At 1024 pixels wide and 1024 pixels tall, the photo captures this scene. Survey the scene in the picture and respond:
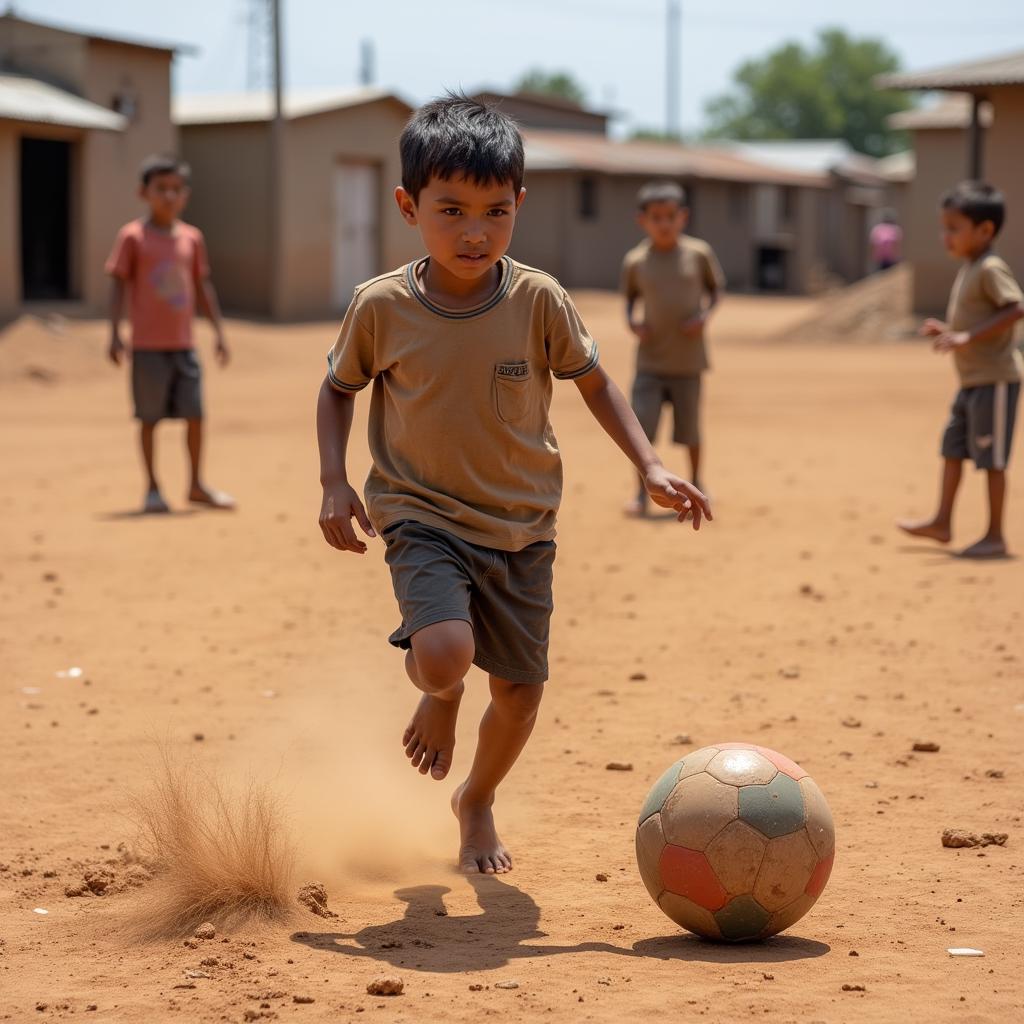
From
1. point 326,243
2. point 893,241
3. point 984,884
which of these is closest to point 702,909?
point 984,884

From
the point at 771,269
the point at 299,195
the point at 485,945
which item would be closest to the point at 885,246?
the point at 771,269

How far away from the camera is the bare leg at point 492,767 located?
3807 millimetres

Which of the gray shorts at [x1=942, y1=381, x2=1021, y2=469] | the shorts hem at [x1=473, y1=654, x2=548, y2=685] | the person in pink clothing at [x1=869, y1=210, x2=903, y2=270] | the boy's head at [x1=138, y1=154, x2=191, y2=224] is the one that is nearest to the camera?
the shorts hem at [x1=473, y1=654, x2=548, y2=685]

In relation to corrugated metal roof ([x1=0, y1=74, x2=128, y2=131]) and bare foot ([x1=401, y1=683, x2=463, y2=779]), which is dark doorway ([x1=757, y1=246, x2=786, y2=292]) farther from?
bare foot ([x1=401, y1=683, x2=463, y2=779])

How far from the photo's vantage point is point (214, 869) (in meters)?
3.52

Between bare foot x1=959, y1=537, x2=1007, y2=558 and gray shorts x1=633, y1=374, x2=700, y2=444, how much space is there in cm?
203

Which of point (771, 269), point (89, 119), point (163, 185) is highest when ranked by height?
point (89, 119)

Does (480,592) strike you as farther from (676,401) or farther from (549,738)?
(676,401)

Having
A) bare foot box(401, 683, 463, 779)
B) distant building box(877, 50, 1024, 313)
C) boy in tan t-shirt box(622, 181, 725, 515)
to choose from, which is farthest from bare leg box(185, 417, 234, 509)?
distant building box(877, 50, 1024, 313)

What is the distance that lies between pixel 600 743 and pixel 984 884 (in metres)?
1.60

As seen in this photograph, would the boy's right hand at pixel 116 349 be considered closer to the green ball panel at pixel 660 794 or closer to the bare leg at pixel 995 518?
the bare leg at pixel 995 518

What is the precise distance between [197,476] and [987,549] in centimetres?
466

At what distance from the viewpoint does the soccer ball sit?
3305 mm

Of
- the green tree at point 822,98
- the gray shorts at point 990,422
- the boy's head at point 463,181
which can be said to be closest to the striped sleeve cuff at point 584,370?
the boy's head at point 463,181
